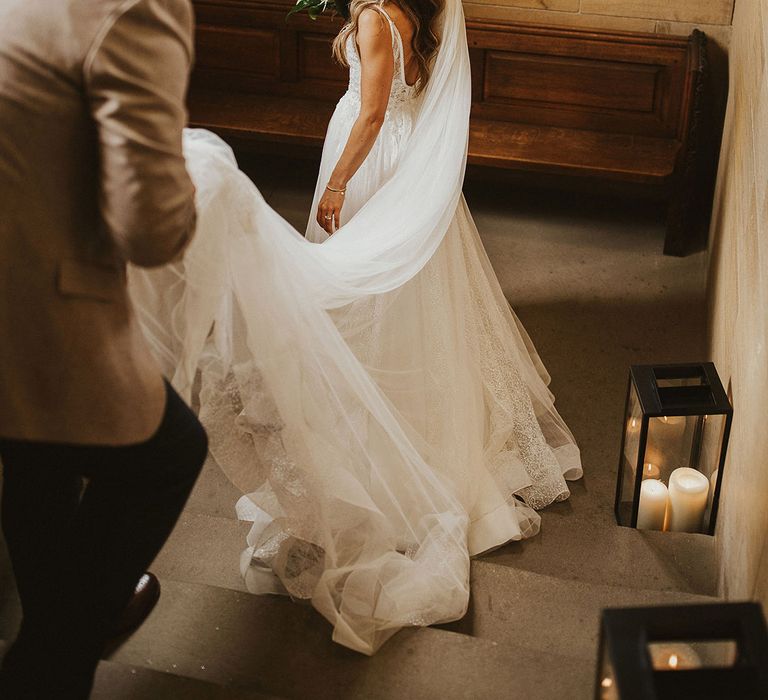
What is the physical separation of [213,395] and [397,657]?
0.69 m

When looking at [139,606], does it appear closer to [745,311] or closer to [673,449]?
[673,449]

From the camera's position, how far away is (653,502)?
2854mm

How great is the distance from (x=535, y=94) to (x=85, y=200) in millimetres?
3372

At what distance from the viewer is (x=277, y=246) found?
211 cm

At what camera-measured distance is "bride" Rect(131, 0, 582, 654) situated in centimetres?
206

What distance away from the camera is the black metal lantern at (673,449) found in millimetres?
2660

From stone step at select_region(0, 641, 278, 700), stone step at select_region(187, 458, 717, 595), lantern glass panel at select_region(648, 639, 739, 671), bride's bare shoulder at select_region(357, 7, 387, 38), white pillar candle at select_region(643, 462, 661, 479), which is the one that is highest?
bride's bare shoulder at select_region(357, 7, 387, 38)

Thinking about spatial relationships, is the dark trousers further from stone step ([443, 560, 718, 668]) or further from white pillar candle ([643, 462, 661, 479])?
white pillar candle ([643, 462, 661, 479])

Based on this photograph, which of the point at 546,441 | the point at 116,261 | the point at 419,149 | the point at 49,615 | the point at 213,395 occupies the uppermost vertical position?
the point at 116,261

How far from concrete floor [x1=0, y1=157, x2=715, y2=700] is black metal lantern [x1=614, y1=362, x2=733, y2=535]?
0.25ft

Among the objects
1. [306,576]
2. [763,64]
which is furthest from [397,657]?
[763,64]

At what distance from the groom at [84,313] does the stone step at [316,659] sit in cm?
35

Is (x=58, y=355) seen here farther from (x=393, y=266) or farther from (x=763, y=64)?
(x=763, y=64)

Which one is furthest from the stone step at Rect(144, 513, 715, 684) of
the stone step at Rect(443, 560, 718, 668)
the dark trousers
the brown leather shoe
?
the dark trousers
